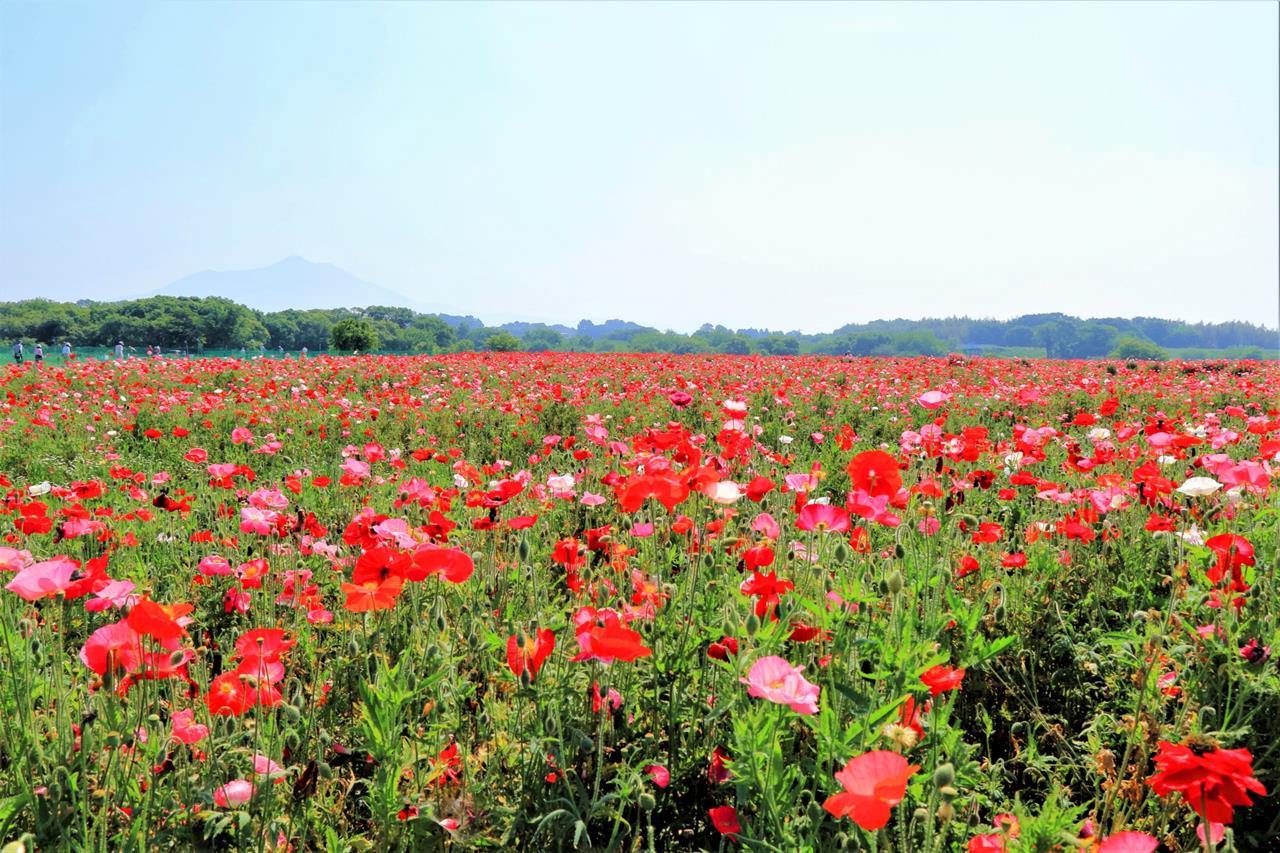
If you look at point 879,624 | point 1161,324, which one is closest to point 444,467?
point 879,624

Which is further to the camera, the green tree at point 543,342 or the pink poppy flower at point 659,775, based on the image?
the green tree at point 543,342

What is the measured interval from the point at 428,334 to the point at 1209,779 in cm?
11320

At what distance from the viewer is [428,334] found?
354ft

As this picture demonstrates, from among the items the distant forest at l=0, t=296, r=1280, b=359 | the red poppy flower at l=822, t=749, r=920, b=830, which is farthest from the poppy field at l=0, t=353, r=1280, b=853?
the distant forest at l=0, t=296, r=1280, b=359

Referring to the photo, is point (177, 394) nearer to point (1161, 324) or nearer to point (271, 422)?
point (271, 422)

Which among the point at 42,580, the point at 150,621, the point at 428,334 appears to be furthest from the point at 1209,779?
the point at 428,334

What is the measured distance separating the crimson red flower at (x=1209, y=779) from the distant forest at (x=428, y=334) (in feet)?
161

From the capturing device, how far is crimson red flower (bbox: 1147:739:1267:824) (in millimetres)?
968

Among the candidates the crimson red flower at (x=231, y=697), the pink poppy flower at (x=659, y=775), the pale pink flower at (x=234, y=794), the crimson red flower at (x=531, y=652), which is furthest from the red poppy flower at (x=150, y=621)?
the pink poppy flower at (x=659, y=775)

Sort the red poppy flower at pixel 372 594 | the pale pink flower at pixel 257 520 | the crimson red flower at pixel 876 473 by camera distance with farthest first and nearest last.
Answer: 1. the pale pink flower at pixel 257 520
2. the crimson red flower at pixel 876 473
3. the red poppy flower at pixel 372 594

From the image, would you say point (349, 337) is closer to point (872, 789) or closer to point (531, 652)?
point (531, 652)

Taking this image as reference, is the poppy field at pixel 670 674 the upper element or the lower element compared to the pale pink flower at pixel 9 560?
lower

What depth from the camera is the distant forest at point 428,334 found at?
251 ft

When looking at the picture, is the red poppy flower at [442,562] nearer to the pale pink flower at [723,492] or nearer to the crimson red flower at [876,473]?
the pale pink flower at [723,492]
